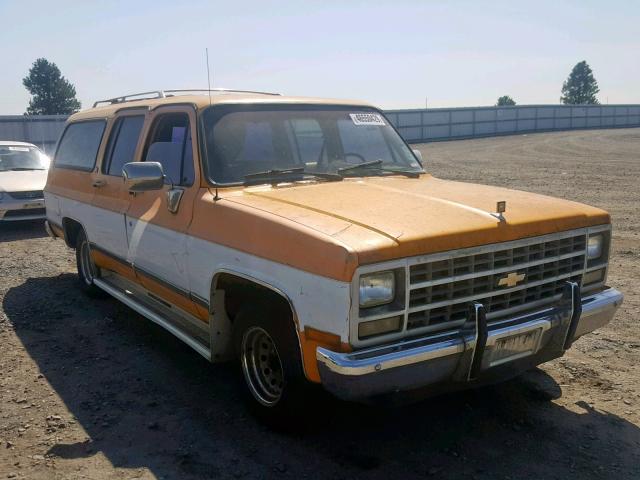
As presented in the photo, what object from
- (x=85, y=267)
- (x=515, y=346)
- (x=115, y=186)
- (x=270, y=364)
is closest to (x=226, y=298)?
(x=270, y=364)

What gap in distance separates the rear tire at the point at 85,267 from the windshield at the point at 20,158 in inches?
231

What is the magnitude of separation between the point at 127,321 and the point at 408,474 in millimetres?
3488

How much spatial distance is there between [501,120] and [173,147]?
43396 mm

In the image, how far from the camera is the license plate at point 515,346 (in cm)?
324

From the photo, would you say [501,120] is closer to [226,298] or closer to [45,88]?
[226,298]

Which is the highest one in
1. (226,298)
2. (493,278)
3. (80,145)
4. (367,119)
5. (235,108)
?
(235,108)

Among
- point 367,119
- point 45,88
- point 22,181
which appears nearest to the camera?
point 367,119

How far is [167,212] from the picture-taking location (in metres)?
4.33

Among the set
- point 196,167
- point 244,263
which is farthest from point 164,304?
point 244,263

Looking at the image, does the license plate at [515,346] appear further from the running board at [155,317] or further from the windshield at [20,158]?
the windshield at [20,158]

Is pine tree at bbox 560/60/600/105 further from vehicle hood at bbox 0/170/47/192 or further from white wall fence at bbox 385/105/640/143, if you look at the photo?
vehicle hood at bbox 0/170/47/192

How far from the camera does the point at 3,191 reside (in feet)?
33.7

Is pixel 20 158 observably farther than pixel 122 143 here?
Yes

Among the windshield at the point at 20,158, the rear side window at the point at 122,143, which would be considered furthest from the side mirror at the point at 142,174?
the windshield at the point at 20,158
